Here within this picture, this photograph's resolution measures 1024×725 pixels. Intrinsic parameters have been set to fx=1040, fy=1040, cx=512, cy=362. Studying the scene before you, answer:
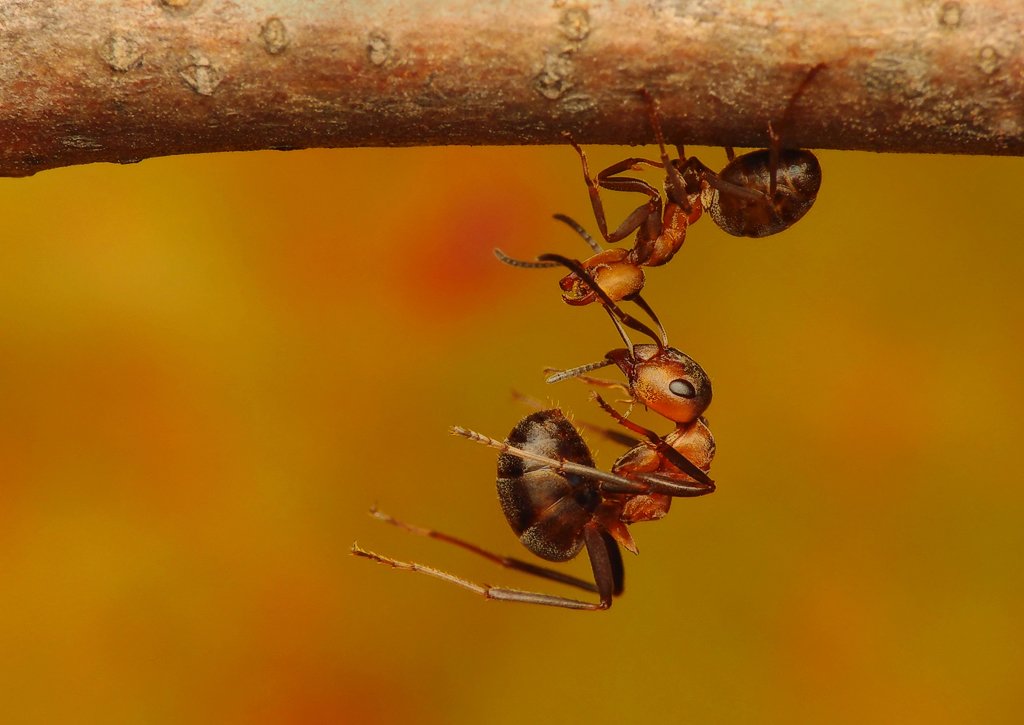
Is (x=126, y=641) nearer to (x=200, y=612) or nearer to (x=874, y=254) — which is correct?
(x=200, y=612)

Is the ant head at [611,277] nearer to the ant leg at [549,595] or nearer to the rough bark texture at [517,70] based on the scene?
the ant leg at [549,595]

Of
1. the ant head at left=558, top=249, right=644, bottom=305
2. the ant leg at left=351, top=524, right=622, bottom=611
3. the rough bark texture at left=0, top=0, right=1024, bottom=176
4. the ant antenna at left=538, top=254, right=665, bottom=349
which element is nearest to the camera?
the rough bark texture at left=0, top=0, right=1024, bottom=176

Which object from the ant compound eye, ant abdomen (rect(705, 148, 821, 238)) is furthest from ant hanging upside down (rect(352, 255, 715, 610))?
ant abdomen (rect(705, 148, 821, 238))

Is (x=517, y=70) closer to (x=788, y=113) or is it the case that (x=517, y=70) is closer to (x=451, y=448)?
(x=788, y=113)

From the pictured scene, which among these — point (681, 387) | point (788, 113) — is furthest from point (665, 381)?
point (788, 113)

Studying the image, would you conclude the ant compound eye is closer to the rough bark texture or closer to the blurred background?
the rough bark texture
